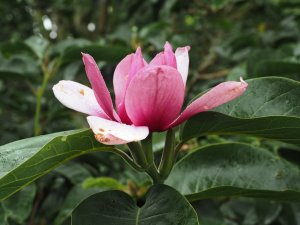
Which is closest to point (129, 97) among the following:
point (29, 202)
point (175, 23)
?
point (29, 202)

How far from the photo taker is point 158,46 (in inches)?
60.2

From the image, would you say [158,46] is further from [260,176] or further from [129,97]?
[129,97]

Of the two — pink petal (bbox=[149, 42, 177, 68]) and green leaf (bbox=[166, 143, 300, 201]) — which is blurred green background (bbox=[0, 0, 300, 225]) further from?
pink petal (bbox=[149, 42, 177, 68])

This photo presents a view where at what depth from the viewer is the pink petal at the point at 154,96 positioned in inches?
20.5

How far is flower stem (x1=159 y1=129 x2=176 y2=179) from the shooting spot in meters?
0.62

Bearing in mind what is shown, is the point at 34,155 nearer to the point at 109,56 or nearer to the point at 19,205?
the point at 19,205

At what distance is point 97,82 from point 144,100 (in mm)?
66

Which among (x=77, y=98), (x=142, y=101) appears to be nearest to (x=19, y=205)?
(x=77, y=98)

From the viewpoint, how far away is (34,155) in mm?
510

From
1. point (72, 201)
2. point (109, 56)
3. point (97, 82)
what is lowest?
point (72, 201)

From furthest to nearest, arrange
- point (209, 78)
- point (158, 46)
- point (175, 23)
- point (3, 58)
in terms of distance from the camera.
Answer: point (175, 23) < point (209, 78) < point (158, 46) < point (3, 58)

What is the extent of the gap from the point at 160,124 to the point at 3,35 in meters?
2.36

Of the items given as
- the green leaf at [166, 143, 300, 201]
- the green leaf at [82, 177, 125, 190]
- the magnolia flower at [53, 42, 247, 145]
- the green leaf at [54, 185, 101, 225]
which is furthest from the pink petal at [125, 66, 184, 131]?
the green leaf at [54, 185, 101, 225]

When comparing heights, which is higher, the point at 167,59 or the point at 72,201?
the point at 167,59
